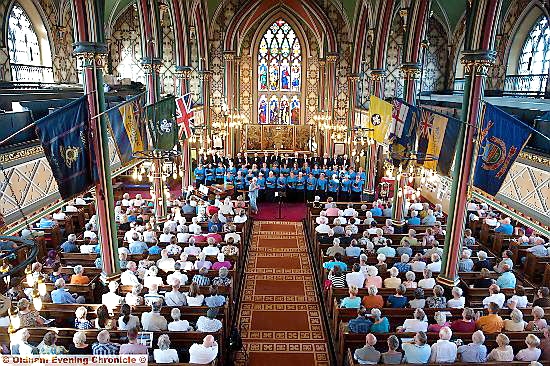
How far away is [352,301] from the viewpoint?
10.6 metres

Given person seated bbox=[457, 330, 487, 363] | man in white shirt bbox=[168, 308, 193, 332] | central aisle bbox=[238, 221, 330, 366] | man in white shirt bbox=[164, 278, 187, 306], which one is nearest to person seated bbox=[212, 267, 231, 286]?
man in white shirt bbox=[164, 278, 187, 306]

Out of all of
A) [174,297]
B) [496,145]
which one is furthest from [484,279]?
[174,297]

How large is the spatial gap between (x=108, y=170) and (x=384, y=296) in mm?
7707

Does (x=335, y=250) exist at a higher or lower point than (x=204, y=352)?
higher

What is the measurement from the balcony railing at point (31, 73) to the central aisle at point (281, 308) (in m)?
14.0

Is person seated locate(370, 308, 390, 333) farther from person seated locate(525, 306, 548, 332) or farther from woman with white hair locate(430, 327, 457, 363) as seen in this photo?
person seated locate(525, 306, 548, 332)

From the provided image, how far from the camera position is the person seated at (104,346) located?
8.38m

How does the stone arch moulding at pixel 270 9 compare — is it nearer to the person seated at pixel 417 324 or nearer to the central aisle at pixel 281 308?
the central aisle at pixel 281 308

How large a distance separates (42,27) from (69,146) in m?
17.8

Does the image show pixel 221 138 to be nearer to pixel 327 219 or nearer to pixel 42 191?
pixel 327 219

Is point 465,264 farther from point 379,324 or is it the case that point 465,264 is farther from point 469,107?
point 379,324

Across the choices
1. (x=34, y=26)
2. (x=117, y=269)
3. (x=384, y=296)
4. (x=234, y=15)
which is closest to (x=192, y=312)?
(x=117, y=269)

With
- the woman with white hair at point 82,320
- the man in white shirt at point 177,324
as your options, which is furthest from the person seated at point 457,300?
the woman with white hair at point 82,320

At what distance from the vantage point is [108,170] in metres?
11.1
